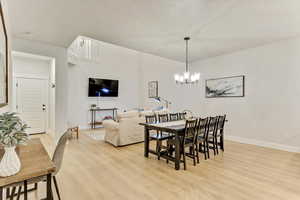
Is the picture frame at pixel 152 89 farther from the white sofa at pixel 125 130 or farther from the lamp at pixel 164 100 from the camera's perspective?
the white sofa at pixel 125 130

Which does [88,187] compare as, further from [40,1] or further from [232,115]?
[232,115]

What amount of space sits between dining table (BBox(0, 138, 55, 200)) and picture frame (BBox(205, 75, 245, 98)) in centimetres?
499

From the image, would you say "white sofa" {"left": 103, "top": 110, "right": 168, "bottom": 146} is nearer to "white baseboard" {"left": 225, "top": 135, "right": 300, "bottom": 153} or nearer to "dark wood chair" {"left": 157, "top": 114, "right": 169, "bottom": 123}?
"dark wood chair" {"left": 157, "top": 114, "right": 169, "bottom": 123}

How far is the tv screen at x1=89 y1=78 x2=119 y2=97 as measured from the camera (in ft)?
22.8

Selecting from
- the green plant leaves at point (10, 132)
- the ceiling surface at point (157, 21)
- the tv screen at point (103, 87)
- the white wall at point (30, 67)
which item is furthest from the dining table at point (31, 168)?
the tv screen at point (103, 87)

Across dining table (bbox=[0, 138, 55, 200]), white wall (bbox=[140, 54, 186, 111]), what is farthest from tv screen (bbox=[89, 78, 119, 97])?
dining table (bbox=[0, 138, 55, 200])

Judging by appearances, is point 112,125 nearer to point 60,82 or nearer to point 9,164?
point 60,82

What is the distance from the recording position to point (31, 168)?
1.21m

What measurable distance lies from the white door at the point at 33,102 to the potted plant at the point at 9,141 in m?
4.85

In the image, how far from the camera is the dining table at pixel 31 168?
1.08 meters

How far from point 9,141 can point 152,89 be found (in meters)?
7.05

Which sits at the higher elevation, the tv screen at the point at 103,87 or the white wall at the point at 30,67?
the white wall at the point at 30,67

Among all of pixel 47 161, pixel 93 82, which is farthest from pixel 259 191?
pixel 93 82

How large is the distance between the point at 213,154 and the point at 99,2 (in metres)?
3.79
